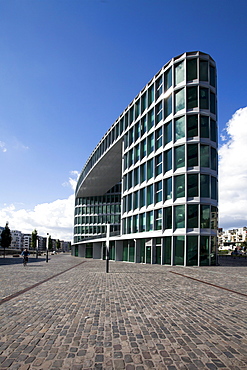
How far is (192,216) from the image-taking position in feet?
89.9

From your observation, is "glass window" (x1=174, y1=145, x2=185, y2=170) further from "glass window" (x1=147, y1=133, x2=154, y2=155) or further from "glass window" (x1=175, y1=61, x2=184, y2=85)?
"glass window" (x1=175, y1=61, x2=184, y2=85)

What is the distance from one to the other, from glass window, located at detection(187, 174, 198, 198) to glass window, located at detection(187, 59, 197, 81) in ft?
32.3

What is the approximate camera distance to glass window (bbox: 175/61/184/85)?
30219mm

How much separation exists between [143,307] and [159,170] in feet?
81.2

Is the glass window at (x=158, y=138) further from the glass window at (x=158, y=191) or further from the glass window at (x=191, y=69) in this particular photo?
the glass window at (x=191, y=69)

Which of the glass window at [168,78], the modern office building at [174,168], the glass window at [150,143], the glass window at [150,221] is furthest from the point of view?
the glass window at [150,143]

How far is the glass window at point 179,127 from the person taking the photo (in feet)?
94.9

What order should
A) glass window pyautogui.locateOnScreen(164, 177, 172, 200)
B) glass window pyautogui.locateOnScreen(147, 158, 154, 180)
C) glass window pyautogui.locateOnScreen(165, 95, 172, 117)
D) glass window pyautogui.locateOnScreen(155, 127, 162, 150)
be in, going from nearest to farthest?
glass window pyautogui.locateOnScreen(164, 177, 172, 200), glass window pyautogui.locateOnScreen(165, 95, 172, 117), glass window pyautogui.locateOnScreen(155, 127, 162, 150), glass window pyautogui.locateOnScreen(147, 158, 154, 180)

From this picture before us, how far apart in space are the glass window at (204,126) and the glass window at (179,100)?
Result: 2.29 m

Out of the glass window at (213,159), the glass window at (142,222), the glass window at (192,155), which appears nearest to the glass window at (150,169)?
the glass window at (142,222)

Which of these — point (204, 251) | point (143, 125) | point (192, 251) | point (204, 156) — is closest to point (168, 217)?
point (192, 251)

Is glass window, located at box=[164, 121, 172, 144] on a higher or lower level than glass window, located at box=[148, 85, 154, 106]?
lower

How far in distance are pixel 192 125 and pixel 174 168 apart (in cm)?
443

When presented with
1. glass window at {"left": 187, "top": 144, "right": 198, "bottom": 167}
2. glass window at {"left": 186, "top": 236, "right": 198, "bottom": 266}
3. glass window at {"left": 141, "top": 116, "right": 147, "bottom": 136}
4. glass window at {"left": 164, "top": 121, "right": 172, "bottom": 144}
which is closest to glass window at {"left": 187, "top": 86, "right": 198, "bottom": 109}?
glass window at {"left": 164, "top": 121, "right": 172, "bottom": 144}
